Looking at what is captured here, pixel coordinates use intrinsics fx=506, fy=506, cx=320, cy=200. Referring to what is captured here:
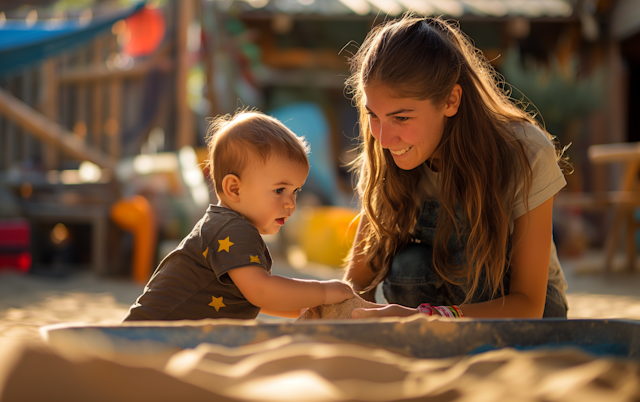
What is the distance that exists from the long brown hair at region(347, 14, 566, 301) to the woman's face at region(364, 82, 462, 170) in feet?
0.07

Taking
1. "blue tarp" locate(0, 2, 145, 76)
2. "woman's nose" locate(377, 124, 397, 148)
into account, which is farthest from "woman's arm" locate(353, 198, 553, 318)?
"blue tarp" locate(0, 2, 145, 76)

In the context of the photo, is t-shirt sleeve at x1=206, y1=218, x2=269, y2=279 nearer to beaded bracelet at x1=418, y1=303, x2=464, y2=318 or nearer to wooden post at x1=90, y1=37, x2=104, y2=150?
beaded bracelet at x1=418, y1=303, x2=464, y2=318

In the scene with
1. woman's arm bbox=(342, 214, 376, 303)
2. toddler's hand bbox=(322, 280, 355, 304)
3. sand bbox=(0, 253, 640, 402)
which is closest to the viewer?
sand bbox=(0, 253, 640, 402)

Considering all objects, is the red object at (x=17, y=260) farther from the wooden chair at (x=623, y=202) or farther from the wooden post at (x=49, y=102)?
the wooden chair at (x=623, y=202)

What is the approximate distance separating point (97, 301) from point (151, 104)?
8.74 feet

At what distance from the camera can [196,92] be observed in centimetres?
1692

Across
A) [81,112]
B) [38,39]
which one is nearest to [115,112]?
[81,112]

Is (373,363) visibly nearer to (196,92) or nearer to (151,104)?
(151,104)

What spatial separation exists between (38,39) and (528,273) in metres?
3.90

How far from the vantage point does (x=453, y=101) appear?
58.5 inches

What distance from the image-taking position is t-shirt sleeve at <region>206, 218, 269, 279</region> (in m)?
1.33

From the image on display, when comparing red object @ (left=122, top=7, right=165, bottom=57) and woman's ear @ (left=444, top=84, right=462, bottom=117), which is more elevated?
red object @ (left=122, top=7, right=165, bottom=57)

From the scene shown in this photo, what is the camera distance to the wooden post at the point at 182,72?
5137mm

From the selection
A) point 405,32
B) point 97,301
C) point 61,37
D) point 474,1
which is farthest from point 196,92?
point 405,32
